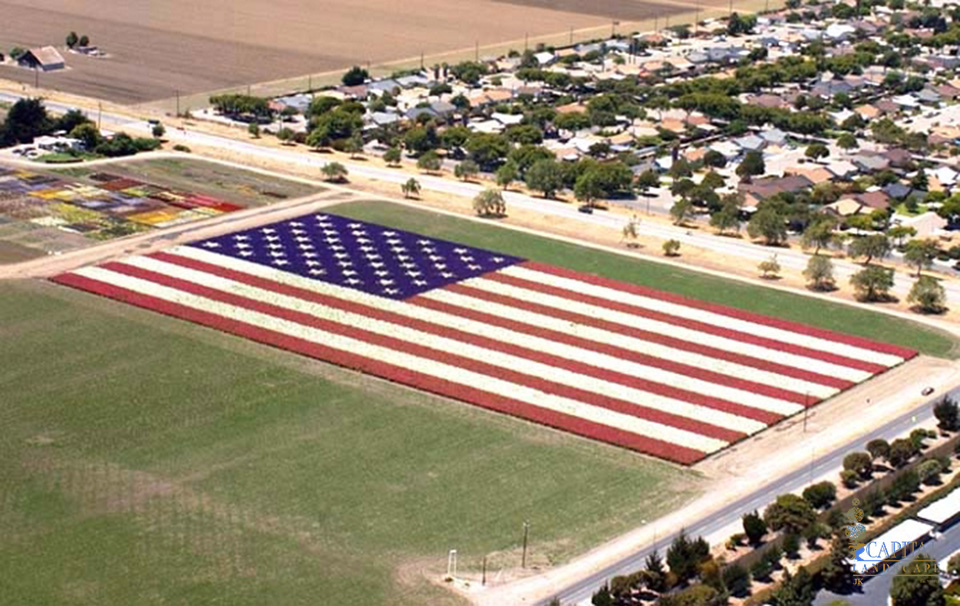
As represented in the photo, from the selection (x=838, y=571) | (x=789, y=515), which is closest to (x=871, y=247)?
(x=789, y=515)

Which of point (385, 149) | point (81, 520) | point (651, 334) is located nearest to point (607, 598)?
point (81, 520)

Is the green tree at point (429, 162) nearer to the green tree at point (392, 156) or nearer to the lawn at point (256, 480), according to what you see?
the green tree at point (392, 156)

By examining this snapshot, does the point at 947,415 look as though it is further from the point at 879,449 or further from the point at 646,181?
the point at 646,181

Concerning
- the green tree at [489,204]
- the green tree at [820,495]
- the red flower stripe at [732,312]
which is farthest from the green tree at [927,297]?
the green tree at [820,495]

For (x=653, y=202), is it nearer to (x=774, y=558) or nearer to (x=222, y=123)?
(x=222, y=123)

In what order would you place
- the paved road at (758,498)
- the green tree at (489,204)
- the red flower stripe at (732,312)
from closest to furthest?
the paved road at (758,498), the red flower stripe at (732,312), the green tree at (489,204)

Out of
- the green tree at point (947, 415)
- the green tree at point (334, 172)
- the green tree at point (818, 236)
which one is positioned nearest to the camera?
the green tree at point (947, 415)
